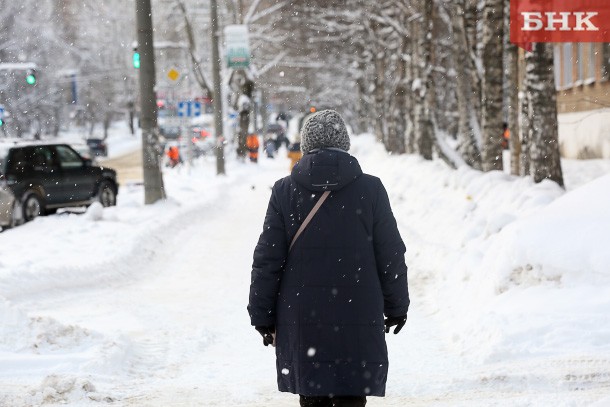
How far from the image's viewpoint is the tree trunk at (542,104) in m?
12.1

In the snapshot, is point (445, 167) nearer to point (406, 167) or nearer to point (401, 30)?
point (406, 167)

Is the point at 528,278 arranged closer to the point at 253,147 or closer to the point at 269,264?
the point at 269,264

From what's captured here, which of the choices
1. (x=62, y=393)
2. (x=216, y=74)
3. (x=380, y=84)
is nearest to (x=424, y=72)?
(x=216, y=74)

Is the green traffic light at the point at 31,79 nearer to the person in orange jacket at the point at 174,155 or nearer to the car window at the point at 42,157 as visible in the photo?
the car window at the point at 42,157

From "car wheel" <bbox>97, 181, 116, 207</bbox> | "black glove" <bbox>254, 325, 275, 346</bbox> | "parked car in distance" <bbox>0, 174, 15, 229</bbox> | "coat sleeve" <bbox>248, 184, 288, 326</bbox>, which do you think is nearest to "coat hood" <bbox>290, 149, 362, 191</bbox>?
"coat sleeve" <bbox>248, 184, 288, 326</bbox>

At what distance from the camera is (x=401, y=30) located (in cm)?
2841

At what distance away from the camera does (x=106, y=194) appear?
2250 centimetres

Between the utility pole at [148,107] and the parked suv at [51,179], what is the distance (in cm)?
186

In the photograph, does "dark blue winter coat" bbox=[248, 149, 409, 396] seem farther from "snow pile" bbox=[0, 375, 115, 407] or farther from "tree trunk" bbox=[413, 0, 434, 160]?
"tree trunk" bbox=[413, 0, 434, 160]

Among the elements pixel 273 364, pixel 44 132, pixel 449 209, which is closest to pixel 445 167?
pixel 449 209

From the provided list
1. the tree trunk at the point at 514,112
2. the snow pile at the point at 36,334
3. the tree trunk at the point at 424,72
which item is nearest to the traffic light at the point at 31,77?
the tree trunk at the point at 424,72

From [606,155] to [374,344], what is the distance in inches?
804

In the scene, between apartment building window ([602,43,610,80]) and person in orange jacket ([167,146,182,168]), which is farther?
person in orange jacket ([167,146,182,168])

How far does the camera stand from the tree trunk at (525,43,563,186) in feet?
39.7
